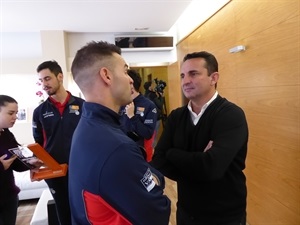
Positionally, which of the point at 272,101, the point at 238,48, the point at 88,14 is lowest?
the point at 272,101

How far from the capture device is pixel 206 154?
1.16 meters

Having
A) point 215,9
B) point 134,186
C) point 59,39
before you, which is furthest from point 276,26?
point 59,39

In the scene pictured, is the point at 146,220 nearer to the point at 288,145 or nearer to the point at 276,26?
the point at 288,145

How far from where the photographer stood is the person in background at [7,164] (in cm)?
174

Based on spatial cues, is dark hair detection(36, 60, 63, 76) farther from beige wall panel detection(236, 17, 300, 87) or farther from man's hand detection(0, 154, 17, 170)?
beige wall panel detection(236, 17, 300, 87)

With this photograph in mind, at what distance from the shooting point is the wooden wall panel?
1705 mm

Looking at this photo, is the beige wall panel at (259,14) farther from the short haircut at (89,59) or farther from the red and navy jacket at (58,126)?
the red and navy jacket at (58,126)

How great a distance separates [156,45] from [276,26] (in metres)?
3.47

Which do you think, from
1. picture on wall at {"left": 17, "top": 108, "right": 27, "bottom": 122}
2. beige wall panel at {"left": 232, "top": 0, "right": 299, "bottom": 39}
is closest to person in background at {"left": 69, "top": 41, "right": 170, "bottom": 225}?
beige wall panel at {"left": 232, "top": 0, "right": 299, "bottom": 39}

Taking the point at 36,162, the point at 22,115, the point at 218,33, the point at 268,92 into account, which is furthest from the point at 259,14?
the point at 22,115

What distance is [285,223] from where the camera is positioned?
6.14 ft

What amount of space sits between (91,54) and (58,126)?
1248 mm

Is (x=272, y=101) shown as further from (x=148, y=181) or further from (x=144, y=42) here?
(x=144, y=42)

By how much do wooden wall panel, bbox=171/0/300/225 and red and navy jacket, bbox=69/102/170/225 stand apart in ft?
4.49
